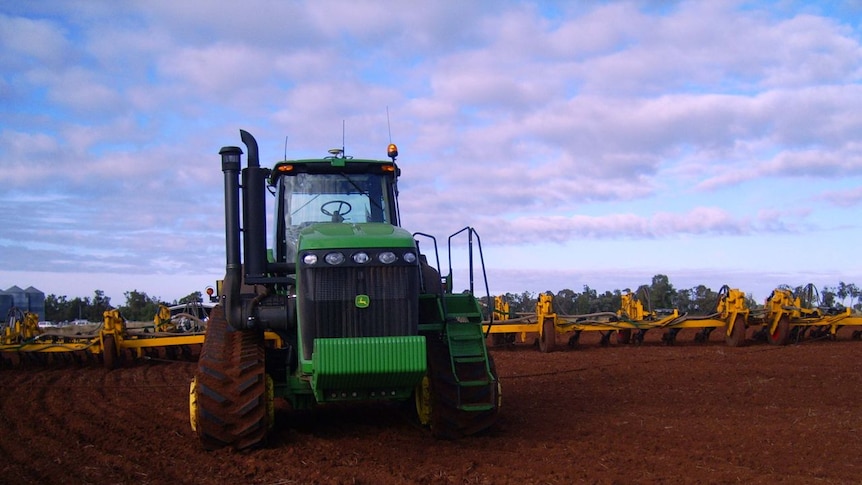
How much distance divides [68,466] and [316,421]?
108 inches

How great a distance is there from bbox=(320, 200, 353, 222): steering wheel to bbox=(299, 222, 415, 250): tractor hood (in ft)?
2.62

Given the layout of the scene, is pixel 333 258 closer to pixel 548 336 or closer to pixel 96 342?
pixel 548 336

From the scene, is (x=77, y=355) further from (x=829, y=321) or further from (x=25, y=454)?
(x=829, y=321)

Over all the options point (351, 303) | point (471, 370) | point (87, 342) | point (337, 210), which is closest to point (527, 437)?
point (471, 370)

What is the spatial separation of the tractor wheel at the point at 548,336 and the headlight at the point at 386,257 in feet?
35.3

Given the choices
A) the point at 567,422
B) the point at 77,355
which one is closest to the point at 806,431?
the point at 567,422

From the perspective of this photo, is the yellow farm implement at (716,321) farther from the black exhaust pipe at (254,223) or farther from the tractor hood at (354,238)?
the black exhaust pipe at (254,223)

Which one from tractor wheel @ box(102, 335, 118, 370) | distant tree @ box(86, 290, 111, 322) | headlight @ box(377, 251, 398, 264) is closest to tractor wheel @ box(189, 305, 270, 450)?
headlight @ box(377, 251, 398, 264)

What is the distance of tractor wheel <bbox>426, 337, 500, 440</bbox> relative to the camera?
6.92 m

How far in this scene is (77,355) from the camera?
1669cm

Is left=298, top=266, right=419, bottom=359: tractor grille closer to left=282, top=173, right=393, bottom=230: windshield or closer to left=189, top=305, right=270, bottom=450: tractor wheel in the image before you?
left=189, top=305, right=270, bottom=450: tractor wheel

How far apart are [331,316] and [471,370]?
1.50 metres

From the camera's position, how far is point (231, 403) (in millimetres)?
6590

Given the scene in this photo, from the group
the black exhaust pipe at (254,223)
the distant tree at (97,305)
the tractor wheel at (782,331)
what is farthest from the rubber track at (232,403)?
the distant tree at (97,305)
